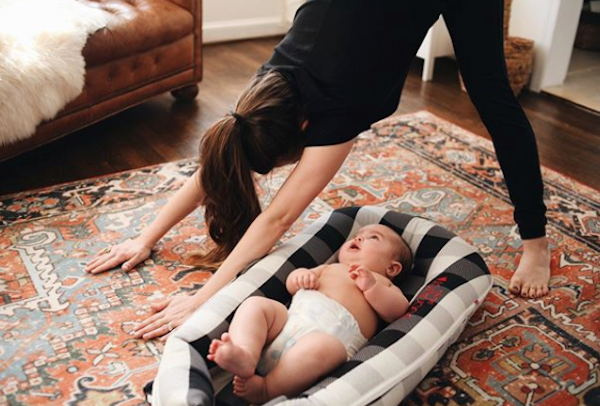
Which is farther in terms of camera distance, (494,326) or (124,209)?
(124,209)

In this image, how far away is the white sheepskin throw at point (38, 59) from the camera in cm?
225

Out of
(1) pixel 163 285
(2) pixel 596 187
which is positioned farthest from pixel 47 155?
(2) pixel 596 187

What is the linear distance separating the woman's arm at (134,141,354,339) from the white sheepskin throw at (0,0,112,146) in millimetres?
993

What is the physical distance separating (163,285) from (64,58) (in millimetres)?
1049

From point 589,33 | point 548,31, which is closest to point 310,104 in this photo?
point 548,31

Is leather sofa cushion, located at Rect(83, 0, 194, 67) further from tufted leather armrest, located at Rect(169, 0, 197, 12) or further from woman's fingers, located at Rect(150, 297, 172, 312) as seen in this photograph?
woman's fingers, located at Rect(150, 297, 172, 312)

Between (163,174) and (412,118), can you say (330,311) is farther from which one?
(412,118)

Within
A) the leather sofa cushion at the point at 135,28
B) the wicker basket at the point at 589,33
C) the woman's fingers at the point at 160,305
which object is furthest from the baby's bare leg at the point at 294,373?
the wicker basket at the point at 589,33

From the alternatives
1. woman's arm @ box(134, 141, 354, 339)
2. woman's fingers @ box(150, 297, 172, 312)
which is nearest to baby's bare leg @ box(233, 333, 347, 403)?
woman's arm @ box(134, 141, 354, 339)

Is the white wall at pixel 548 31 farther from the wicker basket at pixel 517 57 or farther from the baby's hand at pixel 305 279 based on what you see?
the baby's hand at pixel 305 279

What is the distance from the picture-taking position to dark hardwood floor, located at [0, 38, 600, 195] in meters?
2.56

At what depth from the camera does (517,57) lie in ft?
11.2

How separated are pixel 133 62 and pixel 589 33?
9.69 feet

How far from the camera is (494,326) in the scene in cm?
176
